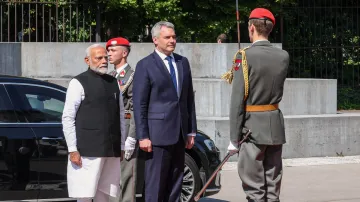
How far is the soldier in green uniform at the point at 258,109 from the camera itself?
22.3 ft

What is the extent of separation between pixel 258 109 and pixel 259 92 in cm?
14

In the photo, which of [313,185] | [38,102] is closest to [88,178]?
[38,102]

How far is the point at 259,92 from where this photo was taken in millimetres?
6848

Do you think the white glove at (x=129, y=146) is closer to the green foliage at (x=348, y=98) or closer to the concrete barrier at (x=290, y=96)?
the concrete barrier at (x=290, y=96)

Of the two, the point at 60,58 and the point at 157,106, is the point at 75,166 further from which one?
the point at 60,58

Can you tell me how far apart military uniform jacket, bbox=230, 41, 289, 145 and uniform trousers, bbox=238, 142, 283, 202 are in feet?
0.30

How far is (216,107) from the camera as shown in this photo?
45.5 feet

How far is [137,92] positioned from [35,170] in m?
1.65

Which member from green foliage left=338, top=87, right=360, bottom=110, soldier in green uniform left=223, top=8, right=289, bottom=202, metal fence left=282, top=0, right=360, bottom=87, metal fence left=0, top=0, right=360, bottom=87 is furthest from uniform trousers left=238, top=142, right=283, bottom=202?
green foliage left=338, top=87, right=360, bottom=110

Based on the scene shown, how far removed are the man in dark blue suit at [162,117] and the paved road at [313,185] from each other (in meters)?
3.12

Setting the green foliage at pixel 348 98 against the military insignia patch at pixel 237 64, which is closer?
the military insignia patch at pixel 237 64

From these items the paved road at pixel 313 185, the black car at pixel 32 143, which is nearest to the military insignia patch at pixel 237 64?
the black car at pixel 32 143

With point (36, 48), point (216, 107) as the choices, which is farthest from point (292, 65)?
point (36, 48)

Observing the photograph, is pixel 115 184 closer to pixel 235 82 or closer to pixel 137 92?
pixel 137 92
